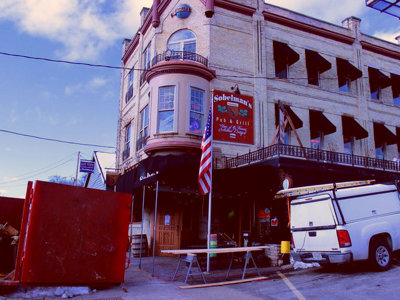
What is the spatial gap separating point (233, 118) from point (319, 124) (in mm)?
5040

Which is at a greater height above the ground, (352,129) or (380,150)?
(352,129)

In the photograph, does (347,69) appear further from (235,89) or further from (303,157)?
(303,157)

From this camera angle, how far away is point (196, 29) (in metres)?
18.5

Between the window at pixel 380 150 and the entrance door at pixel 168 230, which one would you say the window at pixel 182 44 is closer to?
the entrance door at pixel 168 230

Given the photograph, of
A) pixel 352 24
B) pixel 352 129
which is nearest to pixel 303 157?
pixel 352 129

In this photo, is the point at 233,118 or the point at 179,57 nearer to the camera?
Result: the point at 233,118

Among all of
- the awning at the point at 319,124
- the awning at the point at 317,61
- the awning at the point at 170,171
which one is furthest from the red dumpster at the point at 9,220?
the awning at the point at 317,61

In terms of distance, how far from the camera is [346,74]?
21266 millimetres

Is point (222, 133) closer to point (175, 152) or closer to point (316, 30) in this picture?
point (175, 152)

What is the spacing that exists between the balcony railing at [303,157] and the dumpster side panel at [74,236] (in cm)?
750

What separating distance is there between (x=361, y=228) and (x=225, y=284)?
3.82 meters

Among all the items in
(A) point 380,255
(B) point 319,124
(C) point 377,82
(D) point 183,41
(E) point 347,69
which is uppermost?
(D) point 183,41

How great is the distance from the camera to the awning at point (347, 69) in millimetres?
20188

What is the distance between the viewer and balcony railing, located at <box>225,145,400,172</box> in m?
14.6
